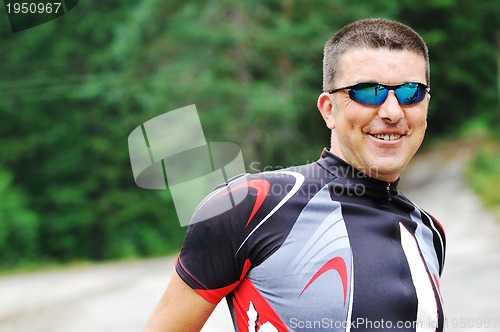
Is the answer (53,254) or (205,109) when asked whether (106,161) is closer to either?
(53,254)

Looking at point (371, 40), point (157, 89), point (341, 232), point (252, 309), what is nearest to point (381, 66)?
point (371, 40)

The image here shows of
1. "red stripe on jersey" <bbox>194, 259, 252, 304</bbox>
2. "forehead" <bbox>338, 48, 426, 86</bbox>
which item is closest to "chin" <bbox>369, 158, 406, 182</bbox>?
"forehead" <bbox>338, 48, 426, 86</bbox>

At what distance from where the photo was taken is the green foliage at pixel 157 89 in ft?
54.3

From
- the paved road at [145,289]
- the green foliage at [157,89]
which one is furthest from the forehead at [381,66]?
the green foliage at [157,89]

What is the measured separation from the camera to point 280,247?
4.98ft

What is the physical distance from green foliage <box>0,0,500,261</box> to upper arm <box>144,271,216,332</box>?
14.0 meters

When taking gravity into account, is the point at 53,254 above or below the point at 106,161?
below

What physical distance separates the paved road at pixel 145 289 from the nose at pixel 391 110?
224 inches

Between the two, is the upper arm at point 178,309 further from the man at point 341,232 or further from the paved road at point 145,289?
the paved road at point 145,289

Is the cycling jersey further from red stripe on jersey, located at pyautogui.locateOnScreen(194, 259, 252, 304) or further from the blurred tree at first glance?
the blurred tree

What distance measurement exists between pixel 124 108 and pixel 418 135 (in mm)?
21547

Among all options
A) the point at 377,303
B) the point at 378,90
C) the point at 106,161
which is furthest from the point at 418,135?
the point at 106,161

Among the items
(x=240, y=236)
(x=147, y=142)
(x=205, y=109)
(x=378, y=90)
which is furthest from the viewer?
(x=205, y=109)

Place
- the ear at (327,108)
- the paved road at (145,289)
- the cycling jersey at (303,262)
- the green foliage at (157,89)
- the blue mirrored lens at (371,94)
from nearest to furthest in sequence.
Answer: the cycling jersey at (303,262) < the blue mirrored lens at (371,94) < the ear at (327,108) < the paved road at (145,289) < the green foliage at (157,89)
